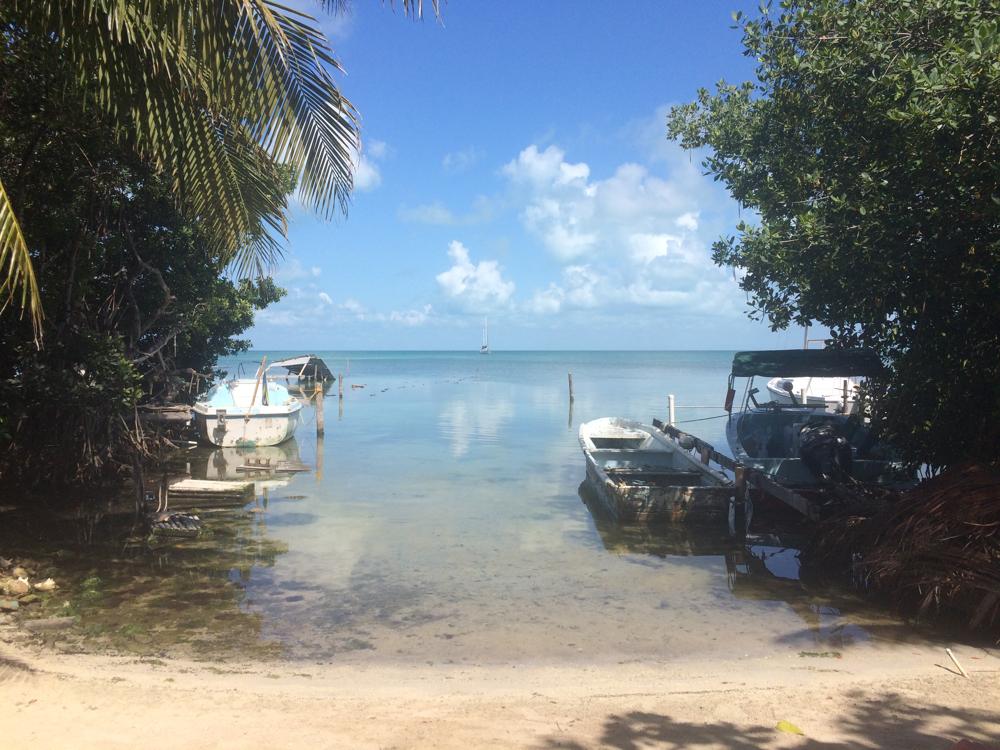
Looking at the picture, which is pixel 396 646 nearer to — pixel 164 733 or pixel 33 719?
pixel 164 733

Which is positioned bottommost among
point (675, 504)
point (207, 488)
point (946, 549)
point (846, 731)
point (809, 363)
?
point (846, 731)

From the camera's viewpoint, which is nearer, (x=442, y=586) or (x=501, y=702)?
(x=501, y=702)

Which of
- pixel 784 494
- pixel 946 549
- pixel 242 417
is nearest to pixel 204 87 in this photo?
pixel 946 549

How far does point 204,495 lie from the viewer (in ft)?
41.0

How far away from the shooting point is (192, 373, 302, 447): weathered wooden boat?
68.4ft

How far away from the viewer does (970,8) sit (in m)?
7.47

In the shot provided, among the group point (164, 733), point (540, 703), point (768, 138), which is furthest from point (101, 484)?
point (768, 138)

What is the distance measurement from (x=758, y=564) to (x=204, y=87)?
9.21 metres

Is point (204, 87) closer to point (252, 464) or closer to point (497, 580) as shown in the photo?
point (497, 580)

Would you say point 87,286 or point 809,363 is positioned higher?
point 87,286

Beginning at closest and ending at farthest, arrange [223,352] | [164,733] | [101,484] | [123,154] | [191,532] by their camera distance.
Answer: [164,733] < [123,154] < [191,532] < [101,484] < [223,352]

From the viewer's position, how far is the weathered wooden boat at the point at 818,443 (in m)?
11.8

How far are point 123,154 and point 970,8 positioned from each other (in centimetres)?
→ 1068

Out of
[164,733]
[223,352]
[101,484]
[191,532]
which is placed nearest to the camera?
[164,733]
